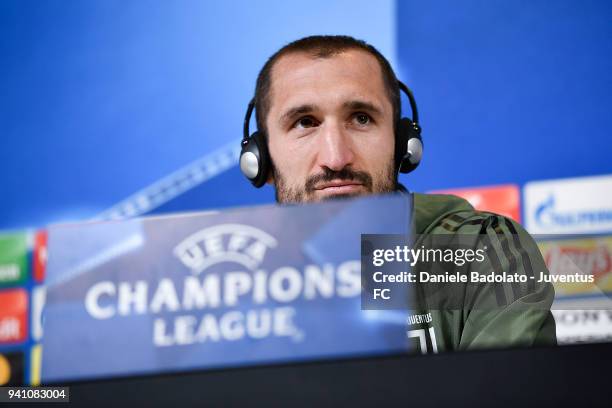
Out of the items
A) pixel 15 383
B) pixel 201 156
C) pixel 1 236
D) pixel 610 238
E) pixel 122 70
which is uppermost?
pixel 122 70

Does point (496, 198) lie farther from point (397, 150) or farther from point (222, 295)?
point (222, 295)

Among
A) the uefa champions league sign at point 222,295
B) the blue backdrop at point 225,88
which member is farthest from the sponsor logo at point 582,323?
the blue backdrop at point 225,88

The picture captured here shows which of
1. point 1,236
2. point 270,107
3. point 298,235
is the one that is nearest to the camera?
point 298,235

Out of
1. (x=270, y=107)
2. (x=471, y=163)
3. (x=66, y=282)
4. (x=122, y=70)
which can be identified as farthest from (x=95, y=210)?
(x=66, y=282)

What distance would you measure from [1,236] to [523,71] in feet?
3.13

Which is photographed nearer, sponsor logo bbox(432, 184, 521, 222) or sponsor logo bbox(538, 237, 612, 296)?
sponsor logo bbox(538, 237, 612, 296)

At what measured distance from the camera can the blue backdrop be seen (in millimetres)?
1173

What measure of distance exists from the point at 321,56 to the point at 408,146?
0.61 ft

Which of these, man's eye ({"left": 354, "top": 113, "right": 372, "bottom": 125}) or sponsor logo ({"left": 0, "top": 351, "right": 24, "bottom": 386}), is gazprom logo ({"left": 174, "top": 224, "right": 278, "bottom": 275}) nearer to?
sponsor logo ({"left": 0, "top": 351, "right": 24, "bottom": 386})

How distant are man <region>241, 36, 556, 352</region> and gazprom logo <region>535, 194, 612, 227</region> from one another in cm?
26

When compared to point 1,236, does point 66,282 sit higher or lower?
lower

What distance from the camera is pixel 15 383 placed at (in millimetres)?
516

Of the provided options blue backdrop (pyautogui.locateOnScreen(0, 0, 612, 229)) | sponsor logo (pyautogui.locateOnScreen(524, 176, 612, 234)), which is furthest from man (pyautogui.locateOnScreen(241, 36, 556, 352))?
sponsor logo (pyautogui.locateOnScreen(524, 176, 612, 234))

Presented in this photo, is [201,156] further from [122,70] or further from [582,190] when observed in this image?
[582,190]
